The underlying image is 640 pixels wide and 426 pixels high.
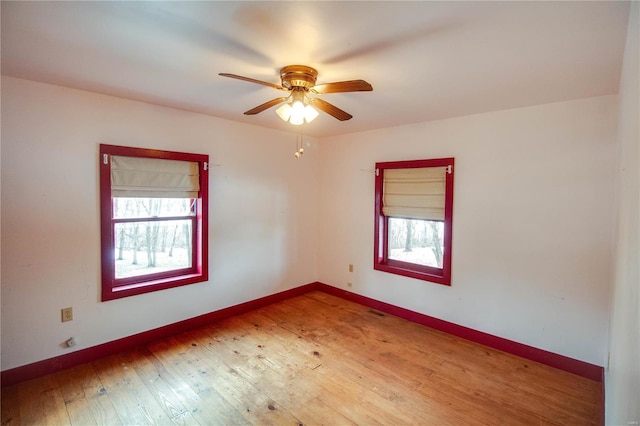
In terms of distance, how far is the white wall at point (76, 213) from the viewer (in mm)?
2393

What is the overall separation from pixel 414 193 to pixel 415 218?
1.03 ft

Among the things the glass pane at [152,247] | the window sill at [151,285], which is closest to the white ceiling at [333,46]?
the glass pane at [152,247]

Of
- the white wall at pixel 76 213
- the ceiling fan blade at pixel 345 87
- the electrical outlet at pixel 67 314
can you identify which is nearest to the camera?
the ceiling fan blade at pixel 345 87

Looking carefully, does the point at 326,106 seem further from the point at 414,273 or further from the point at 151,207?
the point at 414,273

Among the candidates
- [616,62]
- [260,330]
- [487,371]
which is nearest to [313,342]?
[260,330]

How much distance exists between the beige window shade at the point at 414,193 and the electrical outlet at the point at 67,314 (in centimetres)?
346

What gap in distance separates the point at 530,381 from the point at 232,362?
2.62 m

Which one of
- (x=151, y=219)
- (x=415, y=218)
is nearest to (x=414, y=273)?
(x=415, y=218)

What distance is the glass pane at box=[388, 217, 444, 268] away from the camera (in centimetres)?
365

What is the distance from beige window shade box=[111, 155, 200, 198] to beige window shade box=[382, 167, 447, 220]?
7.79ft

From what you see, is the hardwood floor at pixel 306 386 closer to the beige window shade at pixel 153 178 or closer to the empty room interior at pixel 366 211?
the empty room interior at pixel 366 211

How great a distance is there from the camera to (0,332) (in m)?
2.35

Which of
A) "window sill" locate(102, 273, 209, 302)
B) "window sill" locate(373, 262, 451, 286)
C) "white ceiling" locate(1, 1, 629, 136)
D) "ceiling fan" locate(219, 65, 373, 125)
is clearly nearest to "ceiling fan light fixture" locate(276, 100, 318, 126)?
"ceiling fan" locate(219, 65, 373, 125)

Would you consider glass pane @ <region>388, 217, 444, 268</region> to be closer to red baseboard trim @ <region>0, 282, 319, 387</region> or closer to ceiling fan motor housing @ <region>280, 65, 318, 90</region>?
red baseboard trim @ <region>0, 282, 319, 387</region>
